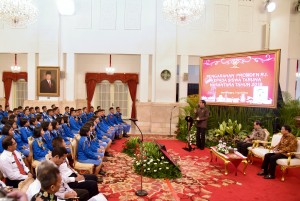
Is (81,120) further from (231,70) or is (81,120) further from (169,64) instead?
(231,70)

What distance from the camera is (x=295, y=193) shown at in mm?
5008

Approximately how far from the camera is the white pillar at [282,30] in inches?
441

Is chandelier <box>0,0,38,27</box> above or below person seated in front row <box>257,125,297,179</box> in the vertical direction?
above

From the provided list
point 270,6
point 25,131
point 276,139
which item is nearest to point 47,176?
point 25,131

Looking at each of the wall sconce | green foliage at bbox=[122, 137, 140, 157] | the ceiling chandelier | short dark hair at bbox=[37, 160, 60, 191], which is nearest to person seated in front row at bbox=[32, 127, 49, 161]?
green foliage at bbox=[122, 137, 140, 157]

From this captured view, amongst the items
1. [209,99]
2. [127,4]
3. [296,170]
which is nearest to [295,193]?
[296,170]

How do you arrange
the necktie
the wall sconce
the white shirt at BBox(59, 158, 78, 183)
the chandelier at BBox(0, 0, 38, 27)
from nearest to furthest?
the white shirt at BBox(59, 158, 78, 183) → the necktie → the chandelier at BBox(0, 0, 38, 27) → the wall sconce

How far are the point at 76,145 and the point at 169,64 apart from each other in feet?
23.4

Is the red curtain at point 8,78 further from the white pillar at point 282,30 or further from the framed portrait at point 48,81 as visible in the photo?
the white pillar at point 282,30

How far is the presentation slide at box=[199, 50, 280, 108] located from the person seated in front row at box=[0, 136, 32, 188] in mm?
6870

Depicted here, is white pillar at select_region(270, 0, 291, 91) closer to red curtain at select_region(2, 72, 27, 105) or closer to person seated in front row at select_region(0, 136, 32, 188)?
person seated in front row at select_region(0, 136, 32, 188)

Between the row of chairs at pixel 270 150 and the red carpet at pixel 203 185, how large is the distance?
296mm

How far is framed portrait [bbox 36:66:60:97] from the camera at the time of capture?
36.7 ft

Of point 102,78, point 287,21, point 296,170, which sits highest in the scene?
point 287,21
